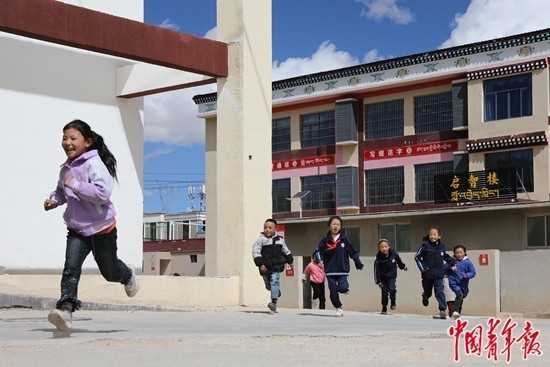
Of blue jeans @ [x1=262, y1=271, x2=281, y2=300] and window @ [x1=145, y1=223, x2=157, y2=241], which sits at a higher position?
window @ [x1=145, y1=223, x2=157, y2=241]

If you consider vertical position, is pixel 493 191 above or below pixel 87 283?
above

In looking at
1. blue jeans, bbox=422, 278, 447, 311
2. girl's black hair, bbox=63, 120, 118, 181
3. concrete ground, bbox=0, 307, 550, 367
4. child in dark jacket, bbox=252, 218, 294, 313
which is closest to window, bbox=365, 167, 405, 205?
blue jeans, bbox=422, 278, 447, 311

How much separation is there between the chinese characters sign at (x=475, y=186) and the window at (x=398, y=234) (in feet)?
5.25

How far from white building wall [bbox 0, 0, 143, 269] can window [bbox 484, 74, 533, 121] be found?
16.3 meters

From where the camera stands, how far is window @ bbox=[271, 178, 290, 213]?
40.1 m

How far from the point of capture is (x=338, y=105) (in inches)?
1463

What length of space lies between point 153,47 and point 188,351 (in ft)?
36.1

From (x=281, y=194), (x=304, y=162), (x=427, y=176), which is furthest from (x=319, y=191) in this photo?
(x=427, y=176)

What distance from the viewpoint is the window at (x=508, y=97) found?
31656 mm

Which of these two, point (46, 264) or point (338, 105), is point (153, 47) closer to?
point (46, 264)

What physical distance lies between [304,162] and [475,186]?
8859mm

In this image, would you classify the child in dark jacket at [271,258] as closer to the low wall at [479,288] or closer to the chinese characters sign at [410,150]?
the low wall at [479,288]

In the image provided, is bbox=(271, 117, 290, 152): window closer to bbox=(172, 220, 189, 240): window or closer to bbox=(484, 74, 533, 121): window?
bbox=(484, 74, 533, 121): window

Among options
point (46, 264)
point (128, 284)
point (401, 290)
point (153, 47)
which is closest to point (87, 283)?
point (46, 264)
